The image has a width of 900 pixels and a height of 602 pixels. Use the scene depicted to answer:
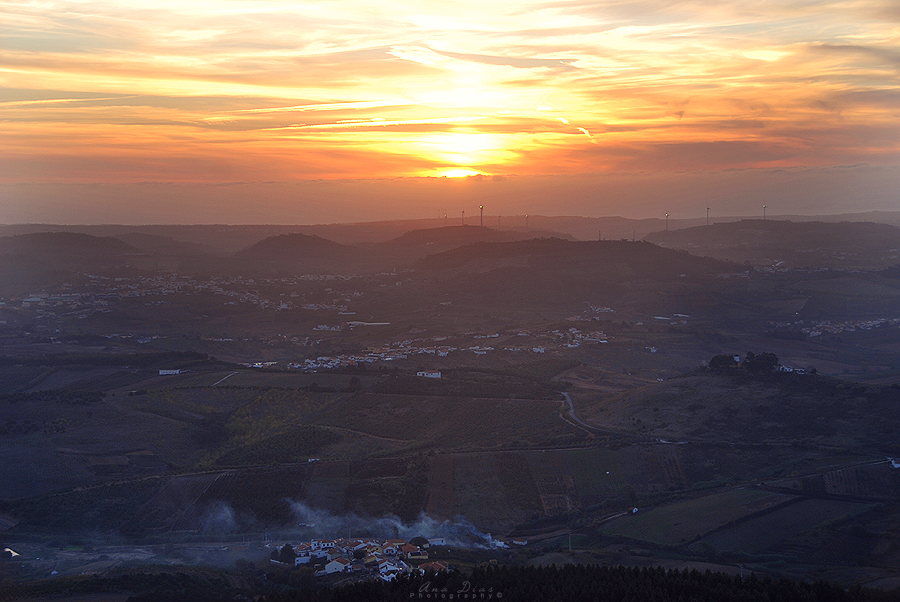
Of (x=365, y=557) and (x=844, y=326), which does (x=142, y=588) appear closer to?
(x=365, y=557)

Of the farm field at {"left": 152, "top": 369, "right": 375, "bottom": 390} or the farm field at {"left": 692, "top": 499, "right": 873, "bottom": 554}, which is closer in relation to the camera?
the farm field at {"left": 692, "top": 499, "right": 873, "bottom": 554}

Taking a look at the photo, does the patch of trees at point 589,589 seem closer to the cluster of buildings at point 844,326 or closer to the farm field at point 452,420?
the farm field at point 452,420

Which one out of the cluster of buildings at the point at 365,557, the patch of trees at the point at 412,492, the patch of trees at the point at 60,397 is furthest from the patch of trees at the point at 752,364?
the patch of trees at the point at 60,397

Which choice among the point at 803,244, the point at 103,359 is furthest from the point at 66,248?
the point at 803,244

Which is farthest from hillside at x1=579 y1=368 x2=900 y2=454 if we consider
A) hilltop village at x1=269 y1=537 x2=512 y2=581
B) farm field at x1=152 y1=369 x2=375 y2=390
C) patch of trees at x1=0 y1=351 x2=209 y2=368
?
patch of trees at x1=0 y1=351 x2=209 y2=368

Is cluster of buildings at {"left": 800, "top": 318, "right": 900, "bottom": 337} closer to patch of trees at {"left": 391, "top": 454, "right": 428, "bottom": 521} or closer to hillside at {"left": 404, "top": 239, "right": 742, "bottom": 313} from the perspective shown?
hillside at {"left": 404, "top": 239, "right": 742, "bottom": 313}

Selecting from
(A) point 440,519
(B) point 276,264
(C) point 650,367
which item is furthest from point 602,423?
(B) point 276,264
